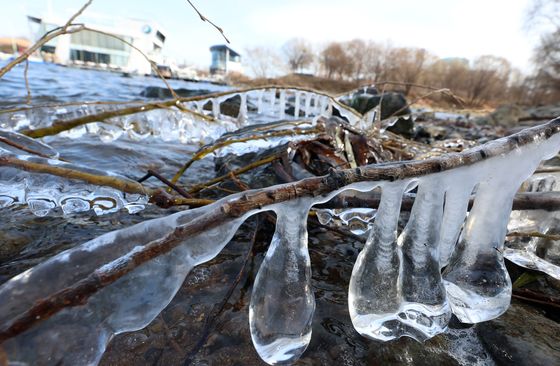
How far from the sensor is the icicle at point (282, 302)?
773 millimetres

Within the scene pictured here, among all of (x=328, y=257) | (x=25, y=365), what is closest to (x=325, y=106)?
(x=328, y=257)

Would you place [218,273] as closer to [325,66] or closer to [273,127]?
[273,127]

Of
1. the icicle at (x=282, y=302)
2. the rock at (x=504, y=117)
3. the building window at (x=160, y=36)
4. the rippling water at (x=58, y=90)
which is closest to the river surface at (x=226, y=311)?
the icicle at (x=282, y=302)

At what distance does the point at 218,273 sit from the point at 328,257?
1.71 ft

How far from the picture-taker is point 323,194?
66 centimetres

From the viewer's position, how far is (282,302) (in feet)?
2.58

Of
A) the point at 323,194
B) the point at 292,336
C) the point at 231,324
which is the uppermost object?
the point at 323,194

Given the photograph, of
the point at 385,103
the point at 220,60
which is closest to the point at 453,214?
the point at 385,103

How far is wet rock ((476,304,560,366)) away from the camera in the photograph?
890 mm

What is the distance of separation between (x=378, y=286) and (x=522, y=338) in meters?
0.55

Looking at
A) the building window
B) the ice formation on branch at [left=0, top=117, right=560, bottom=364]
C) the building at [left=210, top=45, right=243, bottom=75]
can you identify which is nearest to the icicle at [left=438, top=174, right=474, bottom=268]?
the ice formation on branch at [left=0, top=117, right=560, bottom=364]

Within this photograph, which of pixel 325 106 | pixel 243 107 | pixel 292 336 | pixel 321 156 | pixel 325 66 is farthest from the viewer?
pixel 325 66

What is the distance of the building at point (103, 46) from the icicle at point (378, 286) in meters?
50.4

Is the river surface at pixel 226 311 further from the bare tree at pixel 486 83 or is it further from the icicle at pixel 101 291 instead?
the bare tree at pixel 486 83
